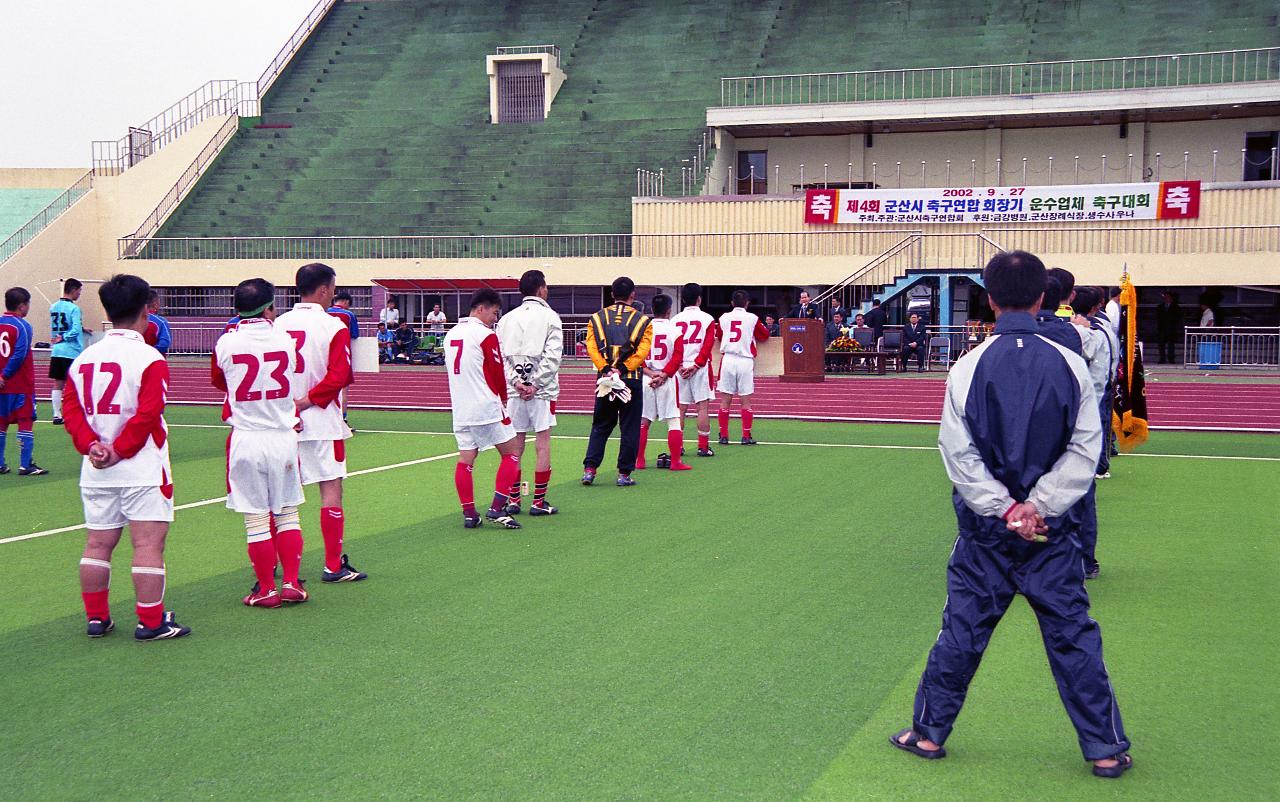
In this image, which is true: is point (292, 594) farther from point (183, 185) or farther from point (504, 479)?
point (183, 185)

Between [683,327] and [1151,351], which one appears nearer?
[683,327]

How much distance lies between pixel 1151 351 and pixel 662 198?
12900 millimetres

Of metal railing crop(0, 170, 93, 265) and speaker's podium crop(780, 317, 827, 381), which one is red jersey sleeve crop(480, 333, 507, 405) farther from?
metal railing crop(0, 170, 93, 265)

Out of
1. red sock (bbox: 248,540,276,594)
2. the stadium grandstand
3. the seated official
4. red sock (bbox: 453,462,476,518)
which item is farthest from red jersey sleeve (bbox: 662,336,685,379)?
the stadium grandstand

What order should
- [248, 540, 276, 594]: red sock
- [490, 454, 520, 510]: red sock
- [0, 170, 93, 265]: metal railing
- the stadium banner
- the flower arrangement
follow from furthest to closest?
[0, 170, 93, 265]: metal railing < the stadium banner < the flower arrangement < [490, 454, 520, 510]: red sock < [248, 540, 276, 594]: red sock

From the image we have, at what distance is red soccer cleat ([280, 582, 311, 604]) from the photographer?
686cm

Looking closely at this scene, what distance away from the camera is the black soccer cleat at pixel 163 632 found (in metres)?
6.12

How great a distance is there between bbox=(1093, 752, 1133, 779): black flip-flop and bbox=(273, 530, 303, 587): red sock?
4.48 m

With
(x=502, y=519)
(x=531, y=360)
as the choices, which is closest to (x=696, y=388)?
(x=531, y=360)

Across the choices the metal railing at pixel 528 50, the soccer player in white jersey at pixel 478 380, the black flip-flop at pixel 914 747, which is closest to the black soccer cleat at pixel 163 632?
the soccer player in white jersey at pixel 478 380

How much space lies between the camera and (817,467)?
1305 cm

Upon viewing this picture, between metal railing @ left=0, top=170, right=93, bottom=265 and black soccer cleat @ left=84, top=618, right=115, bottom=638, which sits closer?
black soccer cleat @ left=84, top=618, right=115, bottom=638

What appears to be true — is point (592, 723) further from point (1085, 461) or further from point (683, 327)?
point (683, 327)

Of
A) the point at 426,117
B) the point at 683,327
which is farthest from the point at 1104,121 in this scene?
the point at 683,327
